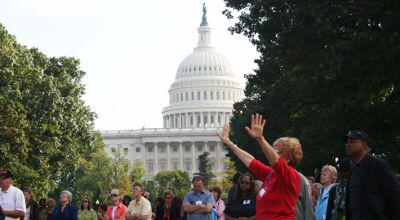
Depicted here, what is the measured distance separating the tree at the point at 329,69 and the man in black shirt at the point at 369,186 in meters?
11.4

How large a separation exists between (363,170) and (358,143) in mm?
384

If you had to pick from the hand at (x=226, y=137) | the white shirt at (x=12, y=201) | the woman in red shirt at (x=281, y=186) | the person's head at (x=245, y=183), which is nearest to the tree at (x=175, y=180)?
the white shirt at (x=12, y=201)

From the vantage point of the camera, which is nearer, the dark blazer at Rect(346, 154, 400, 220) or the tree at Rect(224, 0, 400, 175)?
the dark blazer at Rect(346, 154, 400, 220)

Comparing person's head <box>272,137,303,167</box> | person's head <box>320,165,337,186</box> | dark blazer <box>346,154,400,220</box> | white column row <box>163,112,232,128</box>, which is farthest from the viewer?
white column row <box>163,112,232,128</box>

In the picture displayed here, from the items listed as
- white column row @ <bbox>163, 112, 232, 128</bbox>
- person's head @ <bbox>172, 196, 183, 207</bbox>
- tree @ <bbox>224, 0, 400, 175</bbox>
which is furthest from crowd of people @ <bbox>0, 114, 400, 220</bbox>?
white column row @ <bbox>163, 112, 232, 128</bbox>

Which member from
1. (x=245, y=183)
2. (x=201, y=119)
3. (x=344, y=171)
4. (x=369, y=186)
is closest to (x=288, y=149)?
(x=369, y=186)

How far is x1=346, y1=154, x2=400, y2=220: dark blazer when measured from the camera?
9109mm

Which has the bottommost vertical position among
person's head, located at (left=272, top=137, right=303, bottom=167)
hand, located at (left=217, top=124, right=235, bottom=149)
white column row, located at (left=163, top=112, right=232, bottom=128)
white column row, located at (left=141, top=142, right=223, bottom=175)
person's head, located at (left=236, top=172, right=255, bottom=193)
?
person's head, located at (left=236, top=172, right=255, bottom=193)

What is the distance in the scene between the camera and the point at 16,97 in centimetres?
4112

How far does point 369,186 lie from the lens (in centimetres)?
930

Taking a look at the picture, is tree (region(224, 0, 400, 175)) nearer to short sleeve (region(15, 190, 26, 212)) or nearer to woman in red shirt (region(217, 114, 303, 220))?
short sleeve (region(15, 190, 26, 212))

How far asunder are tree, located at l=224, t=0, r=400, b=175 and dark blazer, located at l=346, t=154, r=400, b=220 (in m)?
11.7

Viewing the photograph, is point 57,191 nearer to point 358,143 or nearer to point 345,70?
point 345,70

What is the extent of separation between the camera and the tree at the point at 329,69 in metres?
21.4
